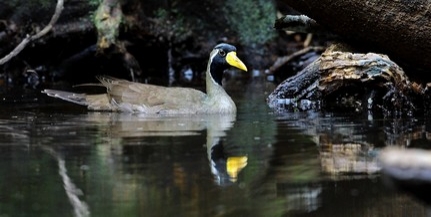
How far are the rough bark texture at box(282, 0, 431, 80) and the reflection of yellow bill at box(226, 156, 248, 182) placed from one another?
8.44ft

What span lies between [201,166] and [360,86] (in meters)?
3.61

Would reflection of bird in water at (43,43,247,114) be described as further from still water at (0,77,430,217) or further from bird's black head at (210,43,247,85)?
still water at (0,77,430,217)

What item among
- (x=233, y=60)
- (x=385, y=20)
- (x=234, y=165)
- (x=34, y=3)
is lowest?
(x=234, y=165)

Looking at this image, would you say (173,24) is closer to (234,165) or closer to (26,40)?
(26,40)

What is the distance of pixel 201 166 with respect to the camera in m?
4.53

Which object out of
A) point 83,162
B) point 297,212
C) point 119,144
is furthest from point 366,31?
point 297,212

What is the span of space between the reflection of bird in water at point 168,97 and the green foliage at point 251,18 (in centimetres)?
717

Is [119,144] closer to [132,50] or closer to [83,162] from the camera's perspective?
[83,162]

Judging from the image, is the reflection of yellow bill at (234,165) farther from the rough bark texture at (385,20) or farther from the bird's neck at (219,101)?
the bird's neck at (219,101)

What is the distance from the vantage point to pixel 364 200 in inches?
148

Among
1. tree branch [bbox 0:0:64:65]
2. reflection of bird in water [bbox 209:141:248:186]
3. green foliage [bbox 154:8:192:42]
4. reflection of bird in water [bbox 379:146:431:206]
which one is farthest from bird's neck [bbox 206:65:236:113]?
green foliage [bbox 154:8:192:42]

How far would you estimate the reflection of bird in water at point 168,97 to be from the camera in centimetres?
759

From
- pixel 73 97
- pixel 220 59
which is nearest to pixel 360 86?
pixel 220 59

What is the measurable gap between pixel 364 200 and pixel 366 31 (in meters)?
3.80
